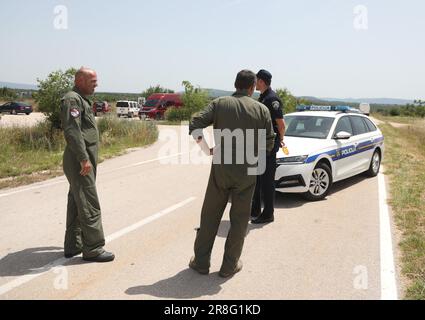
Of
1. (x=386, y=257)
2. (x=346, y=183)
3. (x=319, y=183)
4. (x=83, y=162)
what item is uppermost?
(x=83, y=162)

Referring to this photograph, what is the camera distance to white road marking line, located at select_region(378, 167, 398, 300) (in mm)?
3830

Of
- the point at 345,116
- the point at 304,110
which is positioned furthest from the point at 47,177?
the point at 345,116

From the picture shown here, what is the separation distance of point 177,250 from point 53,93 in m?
12.6

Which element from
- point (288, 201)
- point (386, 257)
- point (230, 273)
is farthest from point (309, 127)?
point (230, 273)

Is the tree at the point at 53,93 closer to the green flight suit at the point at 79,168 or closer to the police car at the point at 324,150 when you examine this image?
the police car at the point at 324,150

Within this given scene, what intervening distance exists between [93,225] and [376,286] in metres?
2.88

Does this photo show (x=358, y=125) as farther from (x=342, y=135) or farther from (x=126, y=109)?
(x=126, y=109)

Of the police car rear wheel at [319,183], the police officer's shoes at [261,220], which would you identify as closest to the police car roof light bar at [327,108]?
the police car rear wheel at [319,183]

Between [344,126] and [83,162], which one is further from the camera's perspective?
[344,126]

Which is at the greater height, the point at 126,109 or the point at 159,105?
the point at 159,105

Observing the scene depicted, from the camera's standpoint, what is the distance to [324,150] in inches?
292

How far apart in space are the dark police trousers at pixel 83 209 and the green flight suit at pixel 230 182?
1.11m

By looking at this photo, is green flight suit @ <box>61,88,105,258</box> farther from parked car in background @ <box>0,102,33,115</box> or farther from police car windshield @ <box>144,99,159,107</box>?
parked car in background @ <box>0,102,33,115</box>

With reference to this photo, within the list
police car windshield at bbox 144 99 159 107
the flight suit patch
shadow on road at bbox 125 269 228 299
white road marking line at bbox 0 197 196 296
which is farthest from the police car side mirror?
police car windshield at bbox 144 99 159 107
